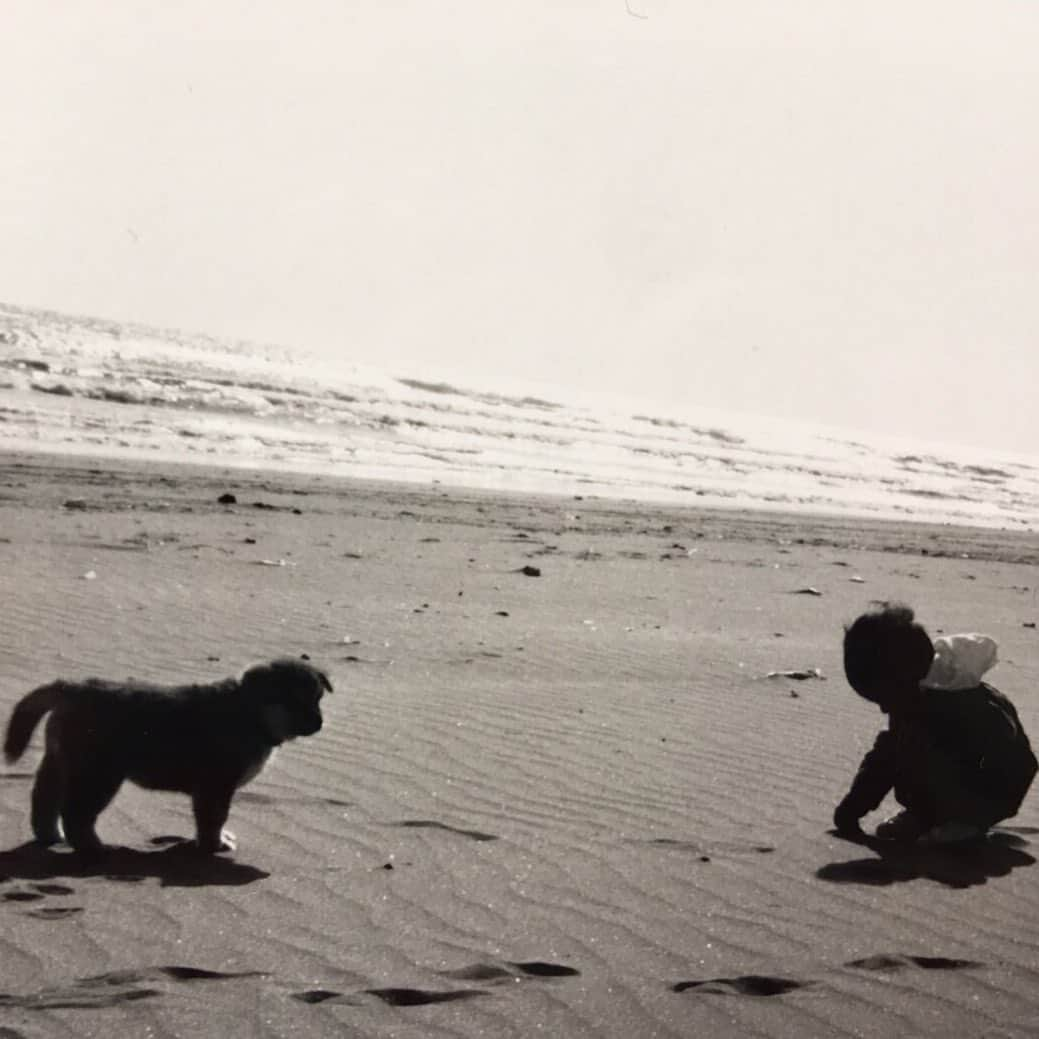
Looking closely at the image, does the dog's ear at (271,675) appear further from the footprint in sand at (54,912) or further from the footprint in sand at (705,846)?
the footprint in sand at (705,846)

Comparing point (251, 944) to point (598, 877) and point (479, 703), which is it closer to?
point (598, 877)

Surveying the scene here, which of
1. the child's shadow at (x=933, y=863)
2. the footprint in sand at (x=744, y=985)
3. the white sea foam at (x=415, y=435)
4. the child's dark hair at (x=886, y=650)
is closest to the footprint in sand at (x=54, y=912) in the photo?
the footprint in sand at (x=744, y=985)

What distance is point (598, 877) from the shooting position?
15.2 ft

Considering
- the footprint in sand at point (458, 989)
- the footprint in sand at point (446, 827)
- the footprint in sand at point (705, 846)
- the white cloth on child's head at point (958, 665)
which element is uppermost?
the white cloth on child's head at point (958, 665)

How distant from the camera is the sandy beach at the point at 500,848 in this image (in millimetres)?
3559

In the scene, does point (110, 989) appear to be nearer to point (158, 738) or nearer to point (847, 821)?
point (158, 738)

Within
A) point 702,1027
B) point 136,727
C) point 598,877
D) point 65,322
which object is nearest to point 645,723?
point 598,877

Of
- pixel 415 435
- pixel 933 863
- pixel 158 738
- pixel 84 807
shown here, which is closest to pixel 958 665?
pixel 933 863

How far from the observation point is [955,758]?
501 centimetres

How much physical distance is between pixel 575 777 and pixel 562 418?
3867cm

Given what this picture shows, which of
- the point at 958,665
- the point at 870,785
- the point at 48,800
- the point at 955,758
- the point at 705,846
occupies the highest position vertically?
the point at 958,665

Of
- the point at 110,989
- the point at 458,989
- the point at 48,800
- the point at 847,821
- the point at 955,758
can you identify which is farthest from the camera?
the point at 847,821

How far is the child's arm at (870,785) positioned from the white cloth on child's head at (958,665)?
0.26 metres

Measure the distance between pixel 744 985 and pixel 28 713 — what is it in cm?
238
